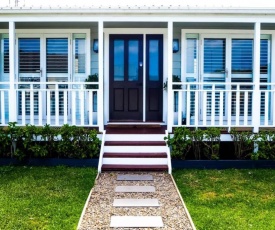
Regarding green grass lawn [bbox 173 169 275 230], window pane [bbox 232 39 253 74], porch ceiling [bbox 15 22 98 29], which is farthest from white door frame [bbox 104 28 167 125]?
green grass lawn [bbox 173 169 275 230]

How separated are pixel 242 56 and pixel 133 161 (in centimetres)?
396

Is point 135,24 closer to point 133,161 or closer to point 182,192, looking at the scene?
point 133,161

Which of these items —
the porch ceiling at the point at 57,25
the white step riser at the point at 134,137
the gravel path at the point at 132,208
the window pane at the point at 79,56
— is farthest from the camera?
the window pane at the point at 79,56

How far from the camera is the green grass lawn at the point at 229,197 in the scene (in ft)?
16.5

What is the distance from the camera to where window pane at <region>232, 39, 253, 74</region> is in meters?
9.84

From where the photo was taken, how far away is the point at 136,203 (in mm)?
5699

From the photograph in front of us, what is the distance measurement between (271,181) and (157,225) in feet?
9.94

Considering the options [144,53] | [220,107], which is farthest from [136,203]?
[144,53]

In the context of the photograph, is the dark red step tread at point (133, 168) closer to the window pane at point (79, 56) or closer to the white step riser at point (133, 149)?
the white step riser at point (133, 149)

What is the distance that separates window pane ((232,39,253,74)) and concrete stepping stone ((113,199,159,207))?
16.7 ft

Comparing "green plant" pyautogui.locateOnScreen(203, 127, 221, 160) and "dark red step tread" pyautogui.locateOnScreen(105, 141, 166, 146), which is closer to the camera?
"green plant" pyautogui.locateOnScreen(203, 127, 221, 160)

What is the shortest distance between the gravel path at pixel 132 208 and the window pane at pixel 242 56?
400cm

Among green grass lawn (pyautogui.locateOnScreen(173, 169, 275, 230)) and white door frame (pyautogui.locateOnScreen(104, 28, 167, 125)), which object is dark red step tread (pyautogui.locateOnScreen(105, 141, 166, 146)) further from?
white door frame (pyautogui.locateOnScreen(104, 28, 167, 125))

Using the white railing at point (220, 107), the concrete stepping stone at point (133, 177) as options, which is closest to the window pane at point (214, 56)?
the white railing at point (220, 107)
